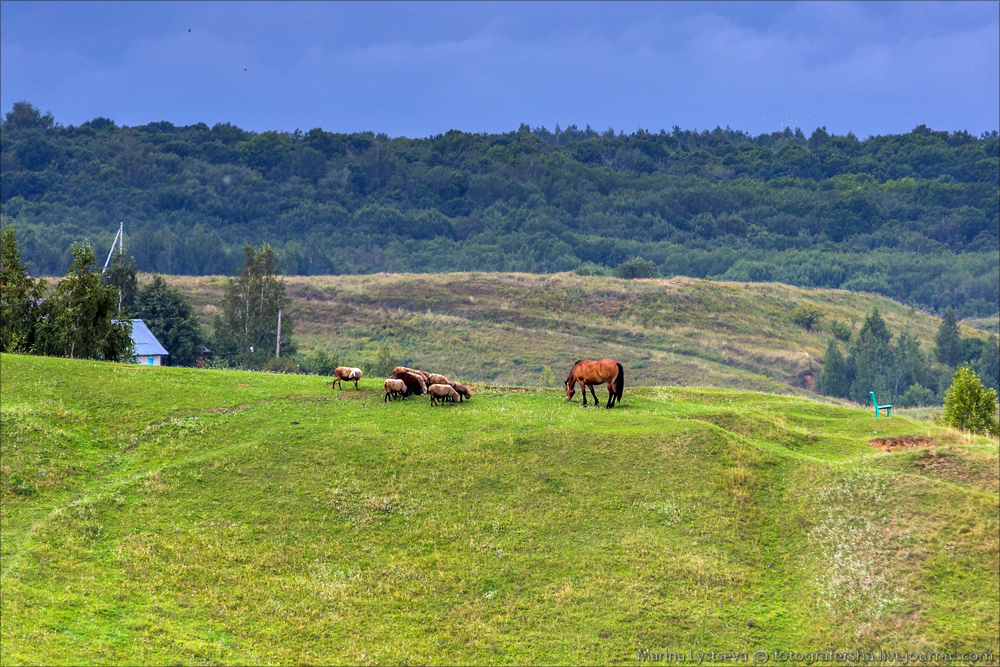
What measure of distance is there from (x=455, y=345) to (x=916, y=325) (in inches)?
3367

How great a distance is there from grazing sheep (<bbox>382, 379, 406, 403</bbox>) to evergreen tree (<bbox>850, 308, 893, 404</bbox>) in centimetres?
9535

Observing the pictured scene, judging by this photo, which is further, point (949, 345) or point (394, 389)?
point (949, 345)

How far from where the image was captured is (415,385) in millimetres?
39344

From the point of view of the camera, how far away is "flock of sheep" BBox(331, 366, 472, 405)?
125ft

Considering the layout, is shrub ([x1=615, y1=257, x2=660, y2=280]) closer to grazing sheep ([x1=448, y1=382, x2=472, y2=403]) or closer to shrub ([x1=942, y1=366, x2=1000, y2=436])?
shrub ([x1=942, y1=366, x2=1000, y2=436])

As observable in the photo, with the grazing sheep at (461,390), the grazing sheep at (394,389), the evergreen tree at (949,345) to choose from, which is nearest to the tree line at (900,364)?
the evergreen tree at (949,345)

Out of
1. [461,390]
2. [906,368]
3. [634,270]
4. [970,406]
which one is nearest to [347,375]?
[461,390]

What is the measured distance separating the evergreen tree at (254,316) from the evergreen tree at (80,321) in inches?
1804

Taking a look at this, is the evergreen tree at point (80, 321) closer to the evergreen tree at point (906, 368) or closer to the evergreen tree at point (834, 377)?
the evergreen tree at point (834, 377)

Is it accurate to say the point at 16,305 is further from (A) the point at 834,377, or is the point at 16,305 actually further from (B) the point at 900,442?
(A) the point at 834,377

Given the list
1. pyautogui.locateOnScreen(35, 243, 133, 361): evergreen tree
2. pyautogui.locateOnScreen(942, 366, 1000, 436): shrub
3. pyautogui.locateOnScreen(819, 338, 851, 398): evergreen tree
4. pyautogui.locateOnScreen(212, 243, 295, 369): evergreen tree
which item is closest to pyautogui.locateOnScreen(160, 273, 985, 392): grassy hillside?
pyautogui.locateOnScreen(819, 338, 851, 398): evergreen tree

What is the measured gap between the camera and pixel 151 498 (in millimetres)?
29234

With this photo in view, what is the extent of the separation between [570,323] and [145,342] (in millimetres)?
72869

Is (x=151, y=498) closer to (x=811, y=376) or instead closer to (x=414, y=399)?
(x=414, y=399)
